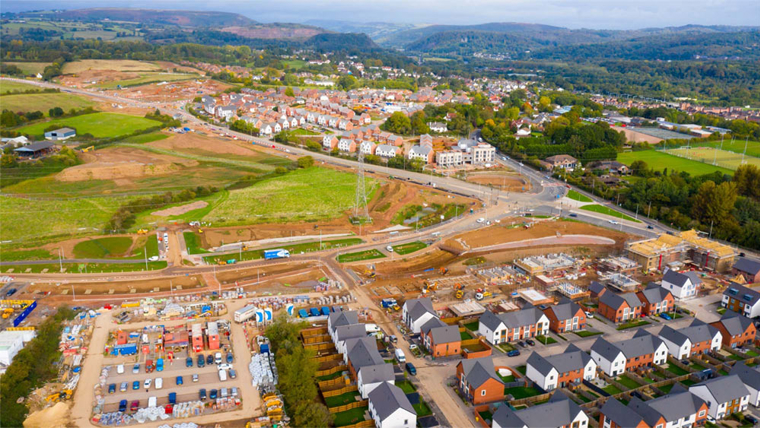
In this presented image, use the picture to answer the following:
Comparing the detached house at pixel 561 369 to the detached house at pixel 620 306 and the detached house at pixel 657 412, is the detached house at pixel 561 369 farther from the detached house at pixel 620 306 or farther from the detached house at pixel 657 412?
the detached house at pixel 620 306

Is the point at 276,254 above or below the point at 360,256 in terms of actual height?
above

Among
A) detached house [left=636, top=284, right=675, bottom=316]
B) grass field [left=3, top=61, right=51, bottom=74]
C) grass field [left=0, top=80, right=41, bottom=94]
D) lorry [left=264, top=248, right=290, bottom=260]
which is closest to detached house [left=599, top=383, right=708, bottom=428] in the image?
detached house [left=636, top=284, right=675, bottom=316]

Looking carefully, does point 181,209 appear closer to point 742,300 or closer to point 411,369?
point 411,369

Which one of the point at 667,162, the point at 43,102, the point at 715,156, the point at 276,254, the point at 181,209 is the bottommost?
the point at 276,254

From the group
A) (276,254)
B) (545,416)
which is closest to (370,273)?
(276,254)

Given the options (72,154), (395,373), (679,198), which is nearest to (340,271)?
(395,373)

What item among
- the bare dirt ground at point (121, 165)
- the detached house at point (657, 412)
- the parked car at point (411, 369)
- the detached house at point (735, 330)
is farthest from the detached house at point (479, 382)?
the bare dirt ground at point (121, 165)
